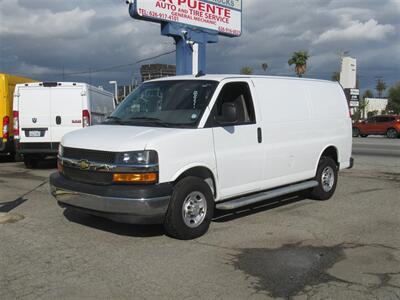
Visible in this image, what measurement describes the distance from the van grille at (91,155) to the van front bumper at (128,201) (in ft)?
1.02

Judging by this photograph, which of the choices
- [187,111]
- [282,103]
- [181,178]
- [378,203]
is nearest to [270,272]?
[181,178]

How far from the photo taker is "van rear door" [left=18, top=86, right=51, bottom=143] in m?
13.0

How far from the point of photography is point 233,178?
21.8 ft

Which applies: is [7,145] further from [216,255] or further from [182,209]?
[216,255]

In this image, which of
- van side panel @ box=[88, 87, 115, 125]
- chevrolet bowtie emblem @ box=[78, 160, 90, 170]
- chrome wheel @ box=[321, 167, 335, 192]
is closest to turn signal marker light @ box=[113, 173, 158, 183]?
chevrolet bowtie emblem @ box=[78, 160, 90, 170]

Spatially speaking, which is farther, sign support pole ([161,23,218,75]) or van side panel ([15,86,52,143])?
sign support pole ([161,23,218,75])

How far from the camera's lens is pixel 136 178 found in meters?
5.58

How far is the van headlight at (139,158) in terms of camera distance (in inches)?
219

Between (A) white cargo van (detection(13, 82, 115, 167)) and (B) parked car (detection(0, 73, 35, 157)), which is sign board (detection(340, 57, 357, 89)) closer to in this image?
(A) white cargo van (detection(13, 82, 115, 167))

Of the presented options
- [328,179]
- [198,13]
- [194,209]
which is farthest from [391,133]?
[194,209]

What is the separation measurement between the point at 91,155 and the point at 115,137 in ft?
1.20

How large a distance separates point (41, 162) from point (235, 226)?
10.3 metres

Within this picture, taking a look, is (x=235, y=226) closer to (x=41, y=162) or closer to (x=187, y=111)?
(x=187, y=111)

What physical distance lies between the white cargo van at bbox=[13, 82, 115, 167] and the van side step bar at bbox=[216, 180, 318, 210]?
6879 millimetres
